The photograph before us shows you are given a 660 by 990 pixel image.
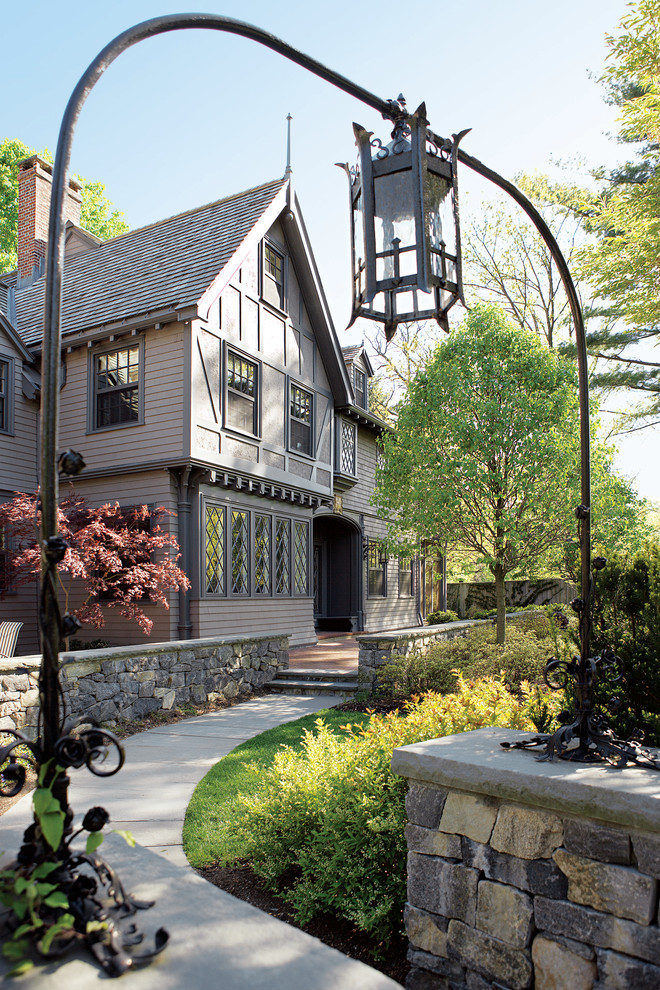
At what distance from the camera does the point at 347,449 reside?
62.0 ft

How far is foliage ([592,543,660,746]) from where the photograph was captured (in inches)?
170

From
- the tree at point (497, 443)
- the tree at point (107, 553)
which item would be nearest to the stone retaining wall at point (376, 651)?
the tree at point (497, 443)

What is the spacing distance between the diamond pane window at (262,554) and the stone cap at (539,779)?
10.6m

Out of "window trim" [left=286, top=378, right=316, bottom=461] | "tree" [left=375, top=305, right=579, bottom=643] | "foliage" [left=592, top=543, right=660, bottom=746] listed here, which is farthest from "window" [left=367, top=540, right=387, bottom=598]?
"foliage" [left=592, top=543, right=660, bottom=746]

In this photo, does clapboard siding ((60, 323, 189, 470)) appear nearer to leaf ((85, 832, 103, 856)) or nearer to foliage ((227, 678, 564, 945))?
foliage ((227, 678, 564, 945))

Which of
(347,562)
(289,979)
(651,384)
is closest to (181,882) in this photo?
(289,979)

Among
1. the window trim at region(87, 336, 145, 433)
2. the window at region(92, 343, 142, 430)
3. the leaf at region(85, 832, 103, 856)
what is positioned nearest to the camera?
the leaf at region(85, 832, 103, 856)

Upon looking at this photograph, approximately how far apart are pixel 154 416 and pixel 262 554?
371cm

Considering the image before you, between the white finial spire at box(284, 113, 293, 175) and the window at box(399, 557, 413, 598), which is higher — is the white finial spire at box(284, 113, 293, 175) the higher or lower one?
the higher one

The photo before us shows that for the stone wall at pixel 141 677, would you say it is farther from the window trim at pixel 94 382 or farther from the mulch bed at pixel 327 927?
the window trim at pixel 94 382

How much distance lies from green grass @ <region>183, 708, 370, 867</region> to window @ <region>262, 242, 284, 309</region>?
9.51 metres

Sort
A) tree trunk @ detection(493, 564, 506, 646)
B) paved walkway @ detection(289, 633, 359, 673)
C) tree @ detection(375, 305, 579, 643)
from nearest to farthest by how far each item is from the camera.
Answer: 1. tree @ detection(375, 305, 579, 643)
2. tree trunk @ detection(493, 564, 506, 646)
3. paved walkway @ detection(289, 633, 359, 673)

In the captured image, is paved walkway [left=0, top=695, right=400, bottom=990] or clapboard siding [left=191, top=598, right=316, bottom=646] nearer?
paved walkway [left=0, top=695, right=400, bottom=990]

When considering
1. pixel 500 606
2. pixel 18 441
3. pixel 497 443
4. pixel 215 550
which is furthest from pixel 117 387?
pixel 500 606
